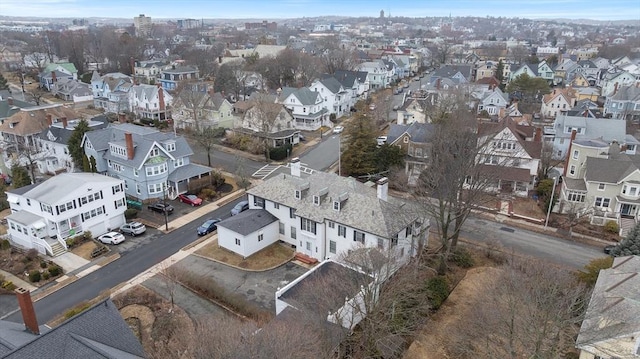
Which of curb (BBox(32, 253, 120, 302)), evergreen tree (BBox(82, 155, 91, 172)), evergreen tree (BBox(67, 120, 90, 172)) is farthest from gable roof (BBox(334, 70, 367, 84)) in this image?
curb (BBox(32, 253, 120, 302))

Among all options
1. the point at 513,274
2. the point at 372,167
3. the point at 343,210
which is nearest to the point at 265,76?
the point at 372,167

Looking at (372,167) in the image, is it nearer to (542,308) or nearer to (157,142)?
(157,142)

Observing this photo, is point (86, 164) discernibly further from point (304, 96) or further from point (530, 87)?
point (530, 87)

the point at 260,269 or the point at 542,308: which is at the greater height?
the point at 542,308

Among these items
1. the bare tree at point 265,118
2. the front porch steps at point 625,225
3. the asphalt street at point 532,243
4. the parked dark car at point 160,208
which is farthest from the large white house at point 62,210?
the front porch steps at point 625,225

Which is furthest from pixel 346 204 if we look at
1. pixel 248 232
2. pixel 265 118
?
pixel 265 118

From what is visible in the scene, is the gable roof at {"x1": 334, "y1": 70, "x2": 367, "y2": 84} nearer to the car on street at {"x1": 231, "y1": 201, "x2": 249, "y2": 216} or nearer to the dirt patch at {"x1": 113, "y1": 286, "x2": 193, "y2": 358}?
the car on street at {"x1": 231, "y1": 201, "x2": 249, "y2": 216}
